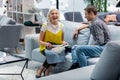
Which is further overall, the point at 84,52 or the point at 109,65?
the point at 84,52

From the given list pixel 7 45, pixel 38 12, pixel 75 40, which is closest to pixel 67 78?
pixel 75 40

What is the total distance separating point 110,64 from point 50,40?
218 centimetres

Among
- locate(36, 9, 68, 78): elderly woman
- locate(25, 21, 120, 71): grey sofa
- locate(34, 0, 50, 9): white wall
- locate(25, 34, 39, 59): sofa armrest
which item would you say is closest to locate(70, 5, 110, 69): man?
locate(25, 21, 120, 71): grey sofa

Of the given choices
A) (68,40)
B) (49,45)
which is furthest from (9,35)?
(49,45)

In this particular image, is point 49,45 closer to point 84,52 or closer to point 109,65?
point 84,52

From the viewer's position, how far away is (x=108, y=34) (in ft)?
12.8

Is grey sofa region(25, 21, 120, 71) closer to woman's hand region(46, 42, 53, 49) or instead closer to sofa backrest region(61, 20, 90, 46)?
sofa backrest region(61, 20, 90, 46)

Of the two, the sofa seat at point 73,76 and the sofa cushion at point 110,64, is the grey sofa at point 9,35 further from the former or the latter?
the sofa cushion at point 110,64

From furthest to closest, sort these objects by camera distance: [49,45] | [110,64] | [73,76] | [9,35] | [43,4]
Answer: [43,4], [9,35], [49,45], [73,76], [110,64]

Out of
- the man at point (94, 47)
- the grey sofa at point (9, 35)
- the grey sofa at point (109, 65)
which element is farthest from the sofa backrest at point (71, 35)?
the grey sofa at point (109, 65)

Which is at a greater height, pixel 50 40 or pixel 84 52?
pixel 50 40

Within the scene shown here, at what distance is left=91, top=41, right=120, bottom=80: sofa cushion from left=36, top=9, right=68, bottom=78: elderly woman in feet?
6.07

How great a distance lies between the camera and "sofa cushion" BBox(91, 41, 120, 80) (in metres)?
2.11

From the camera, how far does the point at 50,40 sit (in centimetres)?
425
